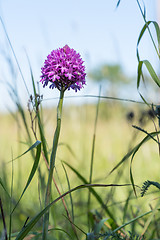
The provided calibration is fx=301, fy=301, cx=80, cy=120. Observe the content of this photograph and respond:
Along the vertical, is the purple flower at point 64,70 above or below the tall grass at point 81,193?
above

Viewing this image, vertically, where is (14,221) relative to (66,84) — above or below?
below

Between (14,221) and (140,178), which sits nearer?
(14,221)

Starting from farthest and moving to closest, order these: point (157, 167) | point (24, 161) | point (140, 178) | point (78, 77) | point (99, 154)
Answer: point (99, 154) < point (24, 161) < point (157, 167) < point (140, 178) < point (78, 77)

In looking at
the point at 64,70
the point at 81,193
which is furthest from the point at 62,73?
the point at 81,193

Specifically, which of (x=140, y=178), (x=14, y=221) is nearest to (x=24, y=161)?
(x=140, y=178)

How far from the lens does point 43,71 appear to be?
0.59 metres

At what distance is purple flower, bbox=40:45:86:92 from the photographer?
567mm

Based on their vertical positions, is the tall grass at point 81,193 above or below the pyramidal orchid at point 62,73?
below

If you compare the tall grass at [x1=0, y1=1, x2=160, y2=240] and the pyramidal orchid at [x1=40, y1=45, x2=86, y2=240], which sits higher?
the pyramidal orchid at [x1=40, y1=45, x2=86, y2=240]

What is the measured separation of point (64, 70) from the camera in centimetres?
56

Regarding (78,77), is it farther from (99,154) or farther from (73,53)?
(99,154)

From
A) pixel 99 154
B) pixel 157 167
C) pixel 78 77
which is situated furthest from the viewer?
pixel 99 154

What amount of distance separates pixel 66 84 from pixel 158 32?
24 cm

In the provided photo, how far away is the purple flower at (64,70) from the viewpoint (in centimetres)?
57
